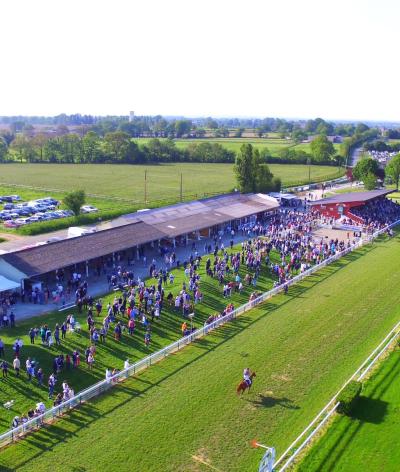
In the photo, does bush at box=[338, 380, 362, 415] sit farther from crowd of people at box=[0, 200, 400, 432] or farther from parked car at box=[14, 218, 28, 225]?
parked car at box=[14, 218, 28, 225]

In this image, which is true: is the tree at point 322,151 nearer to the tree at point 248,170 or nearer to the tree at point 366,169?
the tree at point 366,169

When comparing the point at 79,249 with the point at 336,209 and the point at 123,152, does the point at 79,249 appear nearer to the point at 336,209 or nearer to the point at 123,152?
the point at 336,209

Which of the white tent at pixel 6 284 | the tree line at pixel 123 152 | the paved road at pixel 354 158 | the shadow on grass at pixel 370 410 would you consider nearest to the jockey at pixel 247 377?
the shadow on grass at pixel 370 410

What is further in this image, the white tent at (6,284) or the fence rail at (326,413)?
the white tent at (6,284)

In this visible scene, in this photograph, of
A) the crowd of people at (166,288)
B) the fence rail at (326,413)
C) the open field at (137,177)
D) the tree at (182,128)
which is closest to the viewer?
the fence rail at (326,413)

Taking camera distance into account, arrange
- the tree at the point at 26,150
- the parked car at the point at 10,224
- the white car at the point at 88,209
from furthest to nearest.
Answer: the tree at the point at 26,150, the white car at the point at 88,209, the parked car at the point at 10,224

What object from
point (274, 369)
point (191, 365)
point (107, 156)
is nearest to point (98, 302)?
point (191, 365)

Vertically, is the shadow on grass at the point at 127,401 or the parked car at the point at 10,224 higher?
the parked car at the point at 10,224

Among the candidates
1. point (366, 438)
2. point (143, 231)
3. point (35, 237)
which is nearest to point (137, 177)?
point (35, 237)
